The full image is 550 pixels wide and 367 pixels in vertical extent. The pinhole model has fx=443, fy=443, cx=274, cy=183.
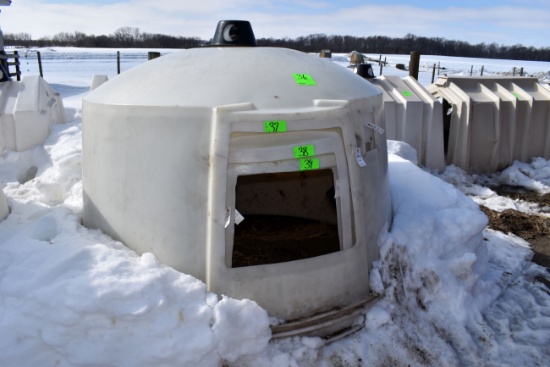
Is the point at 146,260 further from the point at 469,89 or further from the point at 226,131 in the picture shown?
the point at 469,89

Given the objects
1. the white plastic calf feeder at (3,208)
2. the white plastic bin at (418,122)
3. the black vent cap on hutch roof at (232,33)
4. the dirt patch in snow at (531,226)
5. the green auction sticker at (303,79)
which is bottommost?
the dirt patch in snow at (531,226)

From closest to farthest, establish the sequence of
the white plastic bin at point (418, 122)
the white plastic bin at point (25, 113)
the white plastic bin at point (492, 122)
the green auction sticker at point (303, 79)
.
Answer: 1. the green auction sticker at point (303, 79)
2. the white plastic bin at point (25, 113)
3. the white plastic bin at point (418, 122)
4. the white plastic bin at point (492, 122)

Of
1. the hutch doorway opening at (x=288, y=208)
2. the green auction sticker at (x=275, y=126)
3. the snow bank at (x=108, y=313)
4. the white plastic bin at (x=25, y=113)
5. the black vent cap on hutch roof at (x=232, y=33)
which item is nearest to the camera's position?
the snow bank at (x=108, y=313)

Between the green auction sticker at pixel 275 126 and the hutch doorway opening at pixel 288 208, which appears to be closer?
the green auction sticker at pixel 275 126

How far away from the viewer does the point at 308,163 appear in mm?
2783

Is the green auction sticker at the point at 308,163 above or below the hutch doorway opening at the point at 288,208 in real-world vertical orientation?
above

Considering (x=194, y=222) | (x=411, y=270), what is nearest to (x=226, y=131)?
(x=194, y=222)

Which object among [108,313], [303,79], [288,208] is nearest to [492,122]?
[288,208]

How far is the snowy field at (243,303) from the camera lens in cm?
243

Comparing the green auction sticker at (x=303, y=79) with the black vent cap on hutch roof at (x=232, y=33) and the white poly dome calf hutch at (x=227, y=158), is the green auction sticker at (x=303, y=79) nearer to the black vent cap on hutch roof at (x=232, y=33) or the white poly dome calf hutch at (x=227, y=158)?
the white poly dome calf hutch at (x=227, y=158)

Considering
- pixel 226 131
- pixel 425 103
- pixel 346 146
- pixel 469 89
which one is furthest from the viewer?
pixel 469 89

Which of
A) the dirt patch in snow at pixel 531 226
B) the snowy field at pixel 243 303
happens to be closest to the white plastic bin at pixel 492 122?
the dirt patch in snow at pixel 531 226

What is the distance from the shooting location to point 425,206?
4055 mm

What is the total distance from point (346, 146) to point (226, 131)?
806 mm
